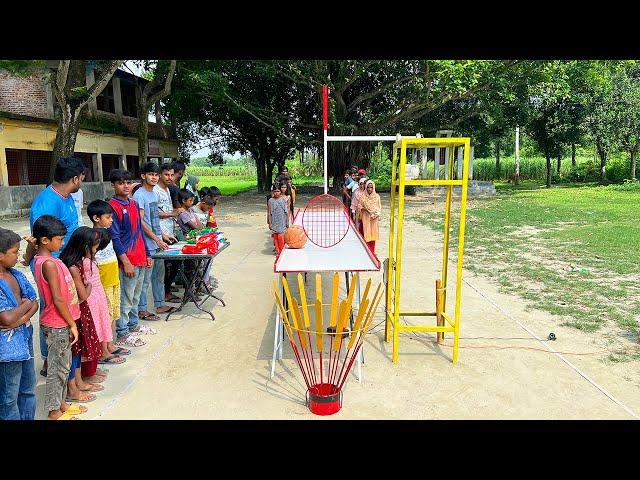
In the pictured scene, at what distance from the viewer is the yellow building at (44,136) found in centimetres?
1508

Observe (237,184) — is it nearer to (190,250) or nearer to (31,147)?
(31,147)

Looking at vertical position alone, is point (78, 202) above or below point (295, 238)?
above

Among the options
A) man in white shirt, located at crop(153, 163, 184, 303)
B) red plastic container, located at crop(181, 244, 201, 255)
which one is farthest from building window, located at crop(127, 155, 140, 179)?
red plastic container, located at crop(181, 244, 201, 255)

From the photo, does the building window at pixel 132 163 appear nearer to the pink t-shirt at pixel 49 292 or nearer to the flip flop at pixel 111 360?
the flip flop at pixel 111 360

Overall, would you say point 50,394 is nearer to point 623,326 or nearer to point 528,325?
point 528,325

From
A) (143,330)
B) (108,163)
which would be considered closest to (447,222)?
(143,330)

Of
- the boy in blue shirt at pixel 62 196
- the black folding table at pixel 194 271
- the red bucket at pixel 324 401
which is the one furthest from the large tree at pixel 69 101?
the red bucket at pixel 324 401

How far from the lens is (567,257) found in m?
8.38

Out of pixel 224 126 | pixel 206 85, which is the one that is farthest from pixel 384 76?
pixel 224 126

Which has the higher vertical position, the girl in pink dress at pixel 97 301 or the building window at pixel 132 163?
the building window at pixel 132 163

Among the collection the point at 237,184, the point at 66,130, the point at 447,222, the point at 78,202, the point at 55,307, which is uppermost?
the point at 66,130

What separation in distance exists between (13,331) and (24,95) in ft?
58.9

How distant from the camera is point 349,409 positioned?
3396 millimetres

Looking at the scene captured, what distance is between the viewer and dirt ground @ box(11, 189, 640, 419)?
11.1 ft
